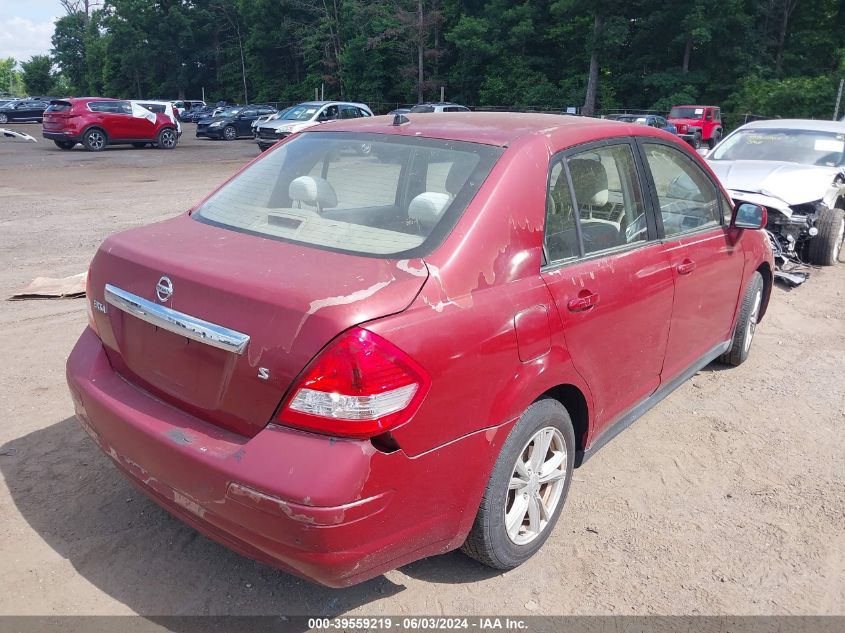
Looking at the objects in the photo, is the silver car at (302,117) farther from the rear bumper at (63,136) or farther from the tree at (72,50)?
the tree at (72,50)

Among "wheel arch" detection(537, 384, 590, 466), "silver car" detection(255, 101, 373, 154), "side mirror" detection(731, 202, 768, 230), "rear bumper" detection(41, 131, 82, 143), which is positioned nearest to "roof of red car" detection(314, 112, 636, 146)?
"wheel arch" detection(537, 384, 590, 466)

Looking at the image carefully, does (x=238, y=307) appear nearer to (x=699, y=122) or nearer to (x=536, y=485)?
(x=536, y=485)

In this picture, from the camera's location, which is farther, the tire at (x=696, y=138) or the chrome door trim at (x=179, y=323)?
the tire at (x=696, y=138)

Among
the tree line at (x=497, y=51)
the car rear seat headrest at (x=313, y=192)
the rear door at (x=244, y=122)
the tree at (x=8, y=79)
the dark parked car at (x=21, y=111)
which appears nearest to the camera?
the car rear seat headrest at (x=313, y=192)

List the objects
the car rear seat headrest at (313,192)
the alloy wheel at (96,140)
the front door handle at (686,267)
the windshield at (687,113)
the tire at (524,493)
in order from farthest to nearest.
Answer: the windshield at (687,113) < the alloy wheel at (96,140) < the front door handle at (686,267) < the car rear seat headrest at (313,192) < the tire at (524,493)

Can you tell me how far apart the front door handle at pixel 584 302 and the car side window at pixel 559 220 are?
167 millimetres

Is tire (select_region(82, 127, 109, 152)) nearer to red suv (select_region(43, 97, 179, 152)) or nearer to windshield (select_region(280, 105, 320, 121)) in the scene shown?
red suv (select_region(43, 97, 179, 152))

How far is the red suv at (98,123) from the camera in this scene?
2380 cm

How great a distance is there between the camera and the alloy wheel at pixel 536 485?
9.19ft

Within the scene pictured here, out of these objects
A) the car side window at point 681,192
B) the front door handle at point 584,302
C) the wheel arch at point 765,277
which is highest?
the car side window at point 681,192

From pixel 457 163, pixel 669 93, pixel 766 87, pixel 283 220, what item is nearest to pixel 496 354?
pixel 457 163

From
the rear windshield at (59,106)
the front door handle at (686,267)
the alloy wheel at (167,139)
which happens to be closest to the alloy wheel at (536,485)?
the front door handle at (686,267)

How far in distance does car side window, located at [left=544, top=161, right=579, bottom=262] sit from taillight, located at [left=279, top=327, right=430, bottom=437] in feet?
3.20

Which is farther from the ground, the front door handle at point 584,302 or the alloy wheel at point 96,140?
the front door handle at point 584,302
